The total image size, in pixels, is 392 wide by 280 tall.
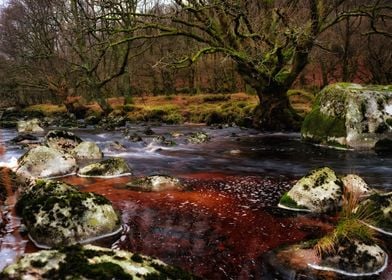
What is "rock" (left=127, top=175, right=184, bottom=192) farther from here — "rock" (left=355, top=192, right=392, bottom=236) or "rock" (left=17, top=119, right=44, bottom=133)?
"rock" (left=17, top=119, right=44, bottom=133)

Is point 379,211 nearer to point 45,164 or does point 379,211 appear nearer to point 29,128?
point 45,164

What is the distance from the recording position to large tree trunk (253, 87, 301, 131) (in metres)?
17.8

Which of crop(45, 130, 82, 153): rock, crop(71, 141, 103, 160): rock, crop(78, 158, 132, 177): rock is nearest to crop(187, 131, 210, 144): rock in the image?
crop(45, 130, 82, 153): rock

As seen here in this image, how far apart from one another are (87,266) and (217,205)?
3.59m

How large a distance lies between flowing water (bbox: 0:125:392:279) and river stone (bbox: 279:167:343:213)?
242mm

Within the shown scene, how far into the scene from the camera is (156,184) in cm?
749

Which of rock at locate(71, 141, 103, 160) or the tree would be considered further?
the tree

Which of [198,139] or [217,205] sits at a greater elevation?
[217,205]

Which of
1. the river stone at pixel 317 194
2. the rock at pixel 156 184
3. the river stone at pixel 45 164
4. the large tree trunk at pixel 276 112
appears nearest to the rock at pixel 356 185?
the river stone at pixel 317 194

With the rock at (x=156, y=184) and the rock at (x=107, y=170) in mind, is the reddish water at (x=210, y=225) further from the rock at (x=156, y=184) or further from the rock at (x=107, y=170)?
the rock at (x=107, y=170)

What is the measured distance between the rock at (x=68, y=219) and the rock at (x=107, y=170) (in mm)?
2771

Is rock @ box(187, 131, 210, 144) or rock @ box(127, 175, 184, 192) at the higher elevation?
rock @ box(127, 175, 184, 192)

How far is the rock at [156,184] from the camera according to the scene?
740 cm

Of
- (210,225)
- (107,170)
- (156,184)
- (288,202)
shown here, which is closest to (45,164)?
(107,170)
